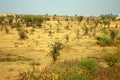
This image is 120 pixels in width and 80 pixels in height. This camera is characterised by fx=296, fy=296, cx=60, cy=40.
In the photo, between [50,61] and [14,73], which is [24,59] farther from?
[14,73]

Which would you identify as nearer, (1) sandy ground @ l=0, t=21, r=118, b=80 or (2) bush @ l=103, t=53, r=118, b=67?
(2) bush @ l=103, t=53, r=118, b=67

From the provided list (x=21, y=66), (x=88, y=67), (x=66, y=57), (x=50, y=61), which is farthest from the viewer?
(x=66, y=57)

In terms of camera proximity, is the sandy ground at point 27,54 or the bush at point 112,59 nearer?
the bush at point 112,59

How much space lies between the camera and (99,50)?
33.2 metres

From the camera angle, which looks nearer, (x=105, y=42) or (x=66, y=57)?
(x=66, y=57)

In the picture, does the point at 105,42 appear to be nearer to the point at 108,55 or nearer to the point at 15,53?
the point at 15,53

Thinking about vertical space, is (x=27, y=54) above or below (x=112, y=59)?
below

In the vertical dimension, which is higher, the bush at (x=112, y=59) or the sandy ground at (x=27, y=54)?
the bush at (x=112, y=59)

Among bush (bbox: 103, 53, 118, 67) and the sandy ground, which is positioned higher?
bush (bbox: 103, 53, 118, 67)

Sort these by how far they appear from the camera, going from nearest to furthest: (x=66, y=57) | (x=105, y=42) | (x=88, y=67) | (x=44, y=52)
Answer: (x=88, y=67)
(x=66, y=57)
(x=44, y=52)
(x=105, y=42)

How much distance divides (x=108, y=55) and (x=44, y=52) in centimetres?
1091

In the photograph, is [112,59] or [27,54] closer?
[112,59]

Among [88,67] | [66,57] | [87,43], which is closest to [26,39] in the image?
[87,43]

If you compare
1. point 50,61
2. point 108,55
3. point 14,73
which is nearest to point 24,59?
point 50,61
